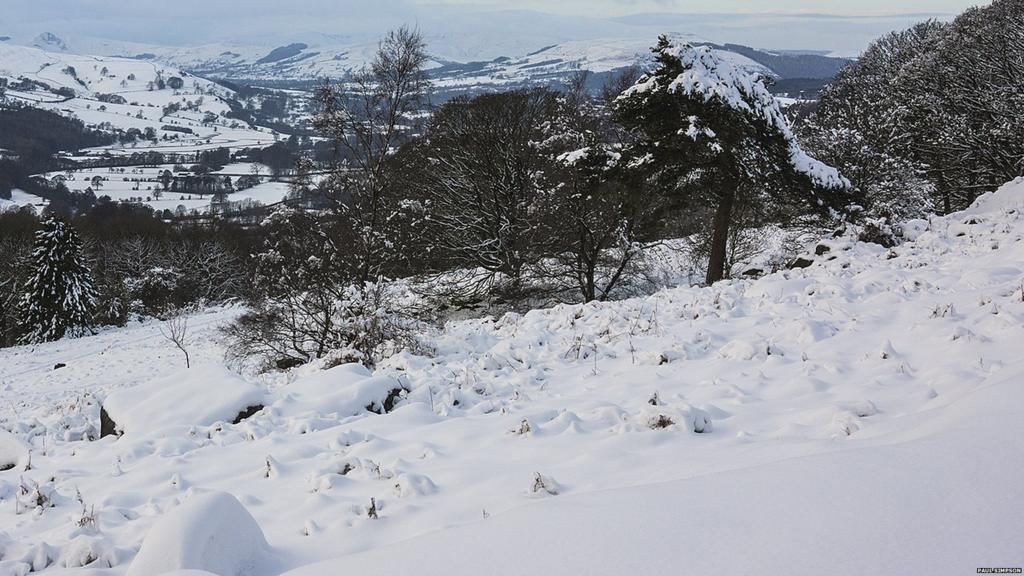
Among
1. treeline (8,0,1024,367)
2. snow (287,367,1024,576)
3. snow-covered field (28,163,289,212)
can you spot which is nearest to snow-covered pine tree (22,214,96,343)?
treeline (8,0,1024,367)

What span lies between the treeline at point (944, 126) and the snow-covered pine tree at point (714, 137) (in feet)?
Result: 22.7

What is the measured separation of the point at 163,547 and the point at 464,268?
18922 mm

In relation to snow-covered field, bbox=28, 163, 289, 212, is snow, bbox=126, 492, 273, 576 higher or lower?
higher

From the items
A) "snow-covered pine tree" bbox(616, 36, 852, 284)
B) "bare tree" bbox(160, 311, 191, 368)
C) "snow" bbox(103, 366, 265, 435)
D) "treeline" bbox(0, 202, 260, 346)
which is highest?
"snow-covered pine tree" bbox(616, 36, 852, 284)

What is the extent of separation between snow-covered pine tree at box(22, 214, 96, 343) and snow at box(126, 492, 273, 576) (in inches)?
1741

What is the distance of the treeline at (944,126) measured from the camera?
21.6m

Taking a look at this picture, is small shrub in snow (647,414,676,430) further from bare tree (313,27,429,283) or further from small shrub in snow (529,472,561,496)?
bare tree (313,27,429,283)

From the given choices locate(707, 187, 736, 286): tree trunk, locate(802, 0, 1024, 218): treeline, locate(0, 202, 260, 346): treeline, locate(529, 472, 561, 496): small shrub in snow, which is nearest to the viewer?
locate(529, 472, 561, 496): small shrub in snow

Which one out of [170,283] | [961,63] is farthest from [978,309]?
[170,283]

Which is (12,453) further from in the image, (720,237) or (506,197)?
(506,197)

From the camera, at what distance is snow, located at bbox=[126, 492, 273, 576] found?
2791 mm

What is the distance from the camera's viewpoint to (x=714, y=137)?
14242 mm

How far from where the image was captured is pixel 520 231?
20.6 metres

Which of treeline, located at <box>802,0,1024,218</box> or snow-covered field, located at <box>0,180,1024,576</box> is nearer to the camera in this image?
snow-covered field, located at <box>0,180,1024,576</box>
